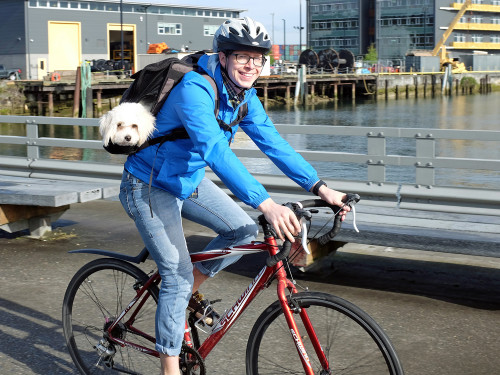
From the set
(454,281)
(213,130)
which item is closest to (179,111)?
(213,130)

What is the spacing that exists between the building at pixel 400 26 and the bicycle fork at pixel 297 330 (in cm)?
11261

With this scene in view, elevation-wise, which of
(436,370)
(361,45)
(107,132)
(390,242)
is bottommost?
(436,370)

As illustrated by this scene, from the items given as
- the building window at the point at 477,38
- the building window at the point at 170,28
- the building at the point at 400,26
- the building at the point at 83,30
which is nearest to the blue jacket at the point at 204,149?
the building at the point at 83,30

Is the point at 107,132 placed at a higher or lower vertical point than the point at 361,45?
lower

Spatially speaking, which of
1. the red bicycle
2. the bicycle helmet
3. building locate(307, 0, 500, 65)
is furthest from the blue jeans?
building locate(307, 0, 500, 65)

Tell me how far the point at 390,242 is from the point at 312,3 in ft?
413

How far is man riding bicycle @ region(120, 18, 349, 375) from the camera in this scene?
3.43 m

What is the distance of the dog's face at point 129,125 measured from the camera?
3584 mm

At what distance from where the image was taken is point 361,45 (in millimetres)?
123062

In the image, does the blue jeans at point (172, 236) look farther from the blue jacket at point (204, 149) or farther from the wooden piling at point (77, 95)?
the wooden piling at point (77, 95)

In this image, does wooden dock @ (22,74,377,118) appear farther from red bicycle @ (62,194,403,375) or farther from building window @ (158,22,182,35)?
red bicycle @ (62,194,403,375)

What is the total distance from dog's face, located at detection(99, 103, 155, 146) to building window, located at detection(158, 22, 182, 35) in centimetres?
9133

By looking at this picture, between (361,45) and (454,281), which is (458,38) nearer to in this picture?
(361,45)

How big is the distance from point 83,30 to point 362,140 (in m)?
55.5
